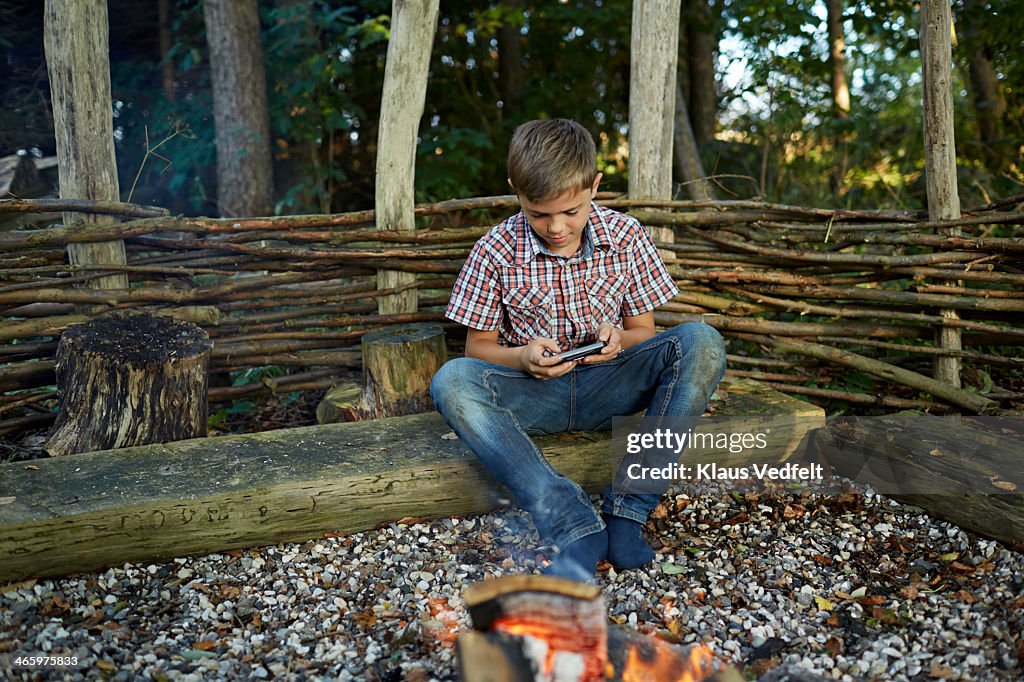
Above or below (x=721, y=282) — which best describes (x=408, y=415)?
below

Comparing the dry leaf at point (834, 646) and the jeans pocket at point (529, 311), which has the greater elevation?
the jeans pocket at point (529, 311)

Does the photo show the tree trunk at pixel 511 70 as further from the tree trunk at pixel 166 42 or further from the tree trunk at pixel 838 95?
the tree trunk at pixel 166 42

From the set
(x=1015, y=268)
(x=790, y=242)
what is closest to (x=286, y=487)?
(x=790, y=242)

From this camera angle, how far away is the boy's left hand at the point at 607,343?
7.68ft

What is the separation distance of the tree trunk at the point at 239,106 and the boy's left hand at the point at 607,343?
12.6 ft

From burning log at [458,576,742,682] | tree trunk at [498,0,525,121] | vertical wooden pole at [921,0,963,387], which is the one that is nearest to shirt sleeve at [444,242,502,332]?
burning log at [458,576,742,682]

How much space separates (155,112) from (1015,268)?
17.6 feet

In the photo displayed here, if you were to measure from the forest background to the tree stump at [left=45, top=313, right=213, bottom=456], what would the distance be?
2.14m

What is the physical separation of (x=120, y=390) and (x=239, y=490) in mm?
673

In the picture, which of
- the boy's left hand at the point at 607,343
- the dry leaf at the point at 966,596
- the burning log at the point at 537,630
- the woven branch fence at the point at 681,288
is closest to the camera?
the burning log at the point at 537,630

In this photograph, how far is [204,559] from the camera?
234 centimetres

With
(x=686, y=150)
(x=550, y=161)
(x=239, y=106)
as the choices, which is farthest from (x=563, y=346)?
(x=239, y=106)

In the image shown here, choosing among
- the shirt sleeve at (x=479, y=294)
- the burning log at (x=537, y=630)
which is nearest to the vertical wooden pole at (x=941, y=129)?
the shirt sleeve at (x=479, y=294)

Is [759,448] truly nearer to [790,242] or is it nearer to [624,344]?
[624,344]
